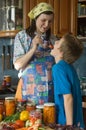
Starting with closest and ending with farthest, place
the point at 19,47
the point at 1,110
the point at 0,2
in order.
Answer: the point at 1,110, the point at 19,47, the point at 0,2

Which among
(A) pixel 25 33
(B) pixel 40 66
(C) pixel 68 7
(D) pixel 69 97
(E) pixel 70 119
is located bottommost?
(E) pixel 70 119

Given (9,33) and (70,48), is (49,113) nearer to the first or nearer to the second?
(70,48)

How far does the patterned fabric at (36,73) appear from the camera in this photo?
233 cm

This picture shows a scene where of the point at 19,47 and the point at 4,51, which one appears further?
the point at 4,51

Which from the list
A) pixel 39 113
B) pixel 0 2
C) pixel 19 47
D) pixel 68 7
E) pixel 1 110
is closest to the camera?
pixel 39 113

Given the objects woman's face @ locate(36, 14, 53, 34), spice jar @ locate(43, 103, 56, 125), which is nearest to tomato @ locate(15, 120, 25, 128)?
spice jar @ locate(43, 103, 56, 125)

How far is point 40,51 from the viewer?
238 centimetres

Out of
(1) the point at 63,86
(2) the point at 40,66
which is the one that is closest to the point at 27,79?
(2) the point at 40,66

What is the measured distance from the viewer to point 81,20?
3.83 metres

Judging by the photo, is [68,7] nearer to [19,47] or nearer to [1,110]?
[19,47]

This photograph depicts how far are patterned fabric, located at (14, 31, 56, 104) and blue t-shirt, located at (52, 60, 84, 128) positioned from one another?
0.29m

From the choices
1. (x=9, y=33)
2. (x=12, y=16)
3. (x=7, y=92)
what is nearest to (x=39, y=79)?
(x=7, y=92)

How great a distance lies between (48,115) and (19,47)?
62 centimetres

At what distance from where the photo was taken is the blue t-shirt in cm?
197
